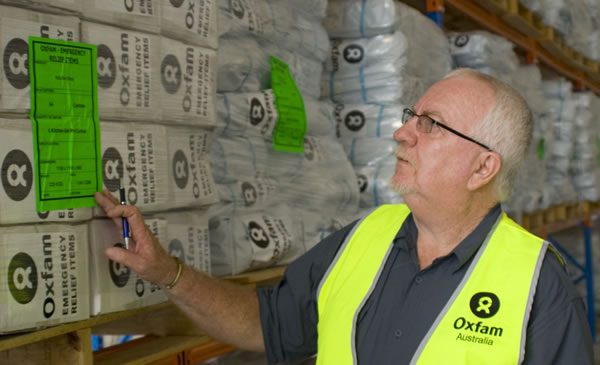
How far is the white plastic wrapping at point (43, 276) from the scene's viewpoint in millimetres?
1756

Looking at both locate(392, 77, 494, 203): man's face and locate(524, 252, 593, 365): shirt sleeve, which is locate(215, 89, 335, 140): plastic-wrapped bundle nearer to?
locate(392, 77, 494, 203): man's face

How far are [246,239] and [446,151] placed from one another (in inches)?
34.9

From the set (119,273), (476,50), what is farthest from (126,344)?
(476,50)

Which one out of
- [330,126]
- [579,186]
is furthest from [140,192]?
[579,186]

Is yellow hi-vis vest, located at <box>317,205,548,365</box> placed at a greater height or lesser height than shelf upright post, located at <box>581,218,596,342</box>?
greater

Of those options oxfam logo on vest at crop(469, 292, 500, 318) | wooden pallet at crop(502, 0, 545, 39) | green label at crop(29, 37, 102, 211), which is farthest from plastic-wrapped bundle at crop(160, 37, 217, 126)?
wooden pallet at crop(502, 0, 545, 39)

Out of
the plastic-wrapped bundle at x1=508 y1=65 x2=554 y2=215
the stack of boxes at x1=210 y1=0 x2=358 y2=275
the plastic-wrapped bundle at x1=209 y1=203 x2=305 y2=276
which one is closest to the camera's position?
the plastic-wrapped bundle at x1=209 y1=203 x2=305 y2=276

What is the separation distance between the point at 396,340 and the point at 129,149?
882 millimetres

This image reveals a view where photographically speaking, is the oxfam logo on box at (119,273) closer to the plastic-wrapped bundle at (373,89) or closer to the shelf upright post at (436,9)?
the plastic-wrapped bundle at (373,89)

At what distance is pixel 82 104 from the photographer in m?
1.94

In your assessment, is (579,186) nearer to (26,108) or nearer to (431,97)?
(431,97)

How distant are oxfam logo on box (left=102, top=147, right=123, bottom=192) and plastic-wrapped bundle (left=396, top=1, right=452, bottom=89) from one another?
220 cm

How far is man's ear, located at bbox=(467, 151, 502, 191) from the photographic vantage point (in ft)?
7.46

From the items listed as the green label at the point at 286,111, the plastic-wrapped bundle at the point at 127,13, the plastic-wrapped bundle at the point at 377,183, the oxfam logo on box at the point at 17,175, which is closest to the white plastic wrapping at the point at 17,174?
the oxfam logo on box at the point at 17,175
